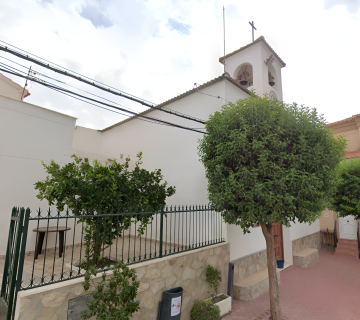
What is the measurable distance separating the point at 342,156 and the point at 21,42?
7.40 m

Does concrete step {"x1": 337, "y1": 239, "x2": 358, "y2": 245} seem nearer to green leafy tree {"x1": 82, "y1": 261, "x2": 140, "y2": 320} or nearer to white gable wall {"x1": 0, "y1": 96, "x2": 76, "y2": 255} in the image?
green leafy tree {"x1": 82, "y1": 261, "x2": 140, "y2": 320}

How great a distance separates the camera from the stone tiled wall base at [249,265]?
6.78 m

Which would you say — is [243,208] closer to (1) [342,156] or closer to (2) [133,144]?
(1) [342,156]

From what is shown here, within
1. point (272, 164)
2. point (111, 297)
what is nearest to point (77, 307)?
point (111, 297)

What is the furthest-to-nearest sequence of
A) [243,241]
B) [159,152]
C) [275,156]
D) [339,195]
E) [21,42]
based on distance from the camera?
[339,195], [159,152], [243,241], [275,156], [21,42]

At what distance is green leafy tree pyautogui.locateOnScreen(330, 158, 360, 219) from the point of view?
913 cm

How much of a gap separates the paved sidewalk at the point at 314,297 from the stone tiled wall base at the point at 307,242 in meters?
1.11

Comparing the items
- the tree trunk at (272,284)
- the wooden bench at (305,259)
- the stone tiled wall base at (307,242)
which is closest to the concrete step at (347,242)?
the stone tiled wall base at (307,242)

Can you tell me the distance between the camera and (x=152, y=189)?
17.8ft

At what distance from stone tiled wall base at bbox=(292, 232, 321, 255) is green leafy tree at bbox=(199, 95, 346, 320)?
6371 millimetres

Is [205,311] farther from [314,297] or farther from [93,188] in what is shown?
[314,297]

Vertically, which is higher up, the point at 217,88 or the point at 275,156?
the point at 217,88

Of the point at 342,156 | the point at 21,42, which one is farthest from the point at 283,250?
the point at 21,42

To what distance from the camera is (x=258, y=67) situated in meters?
10.4
